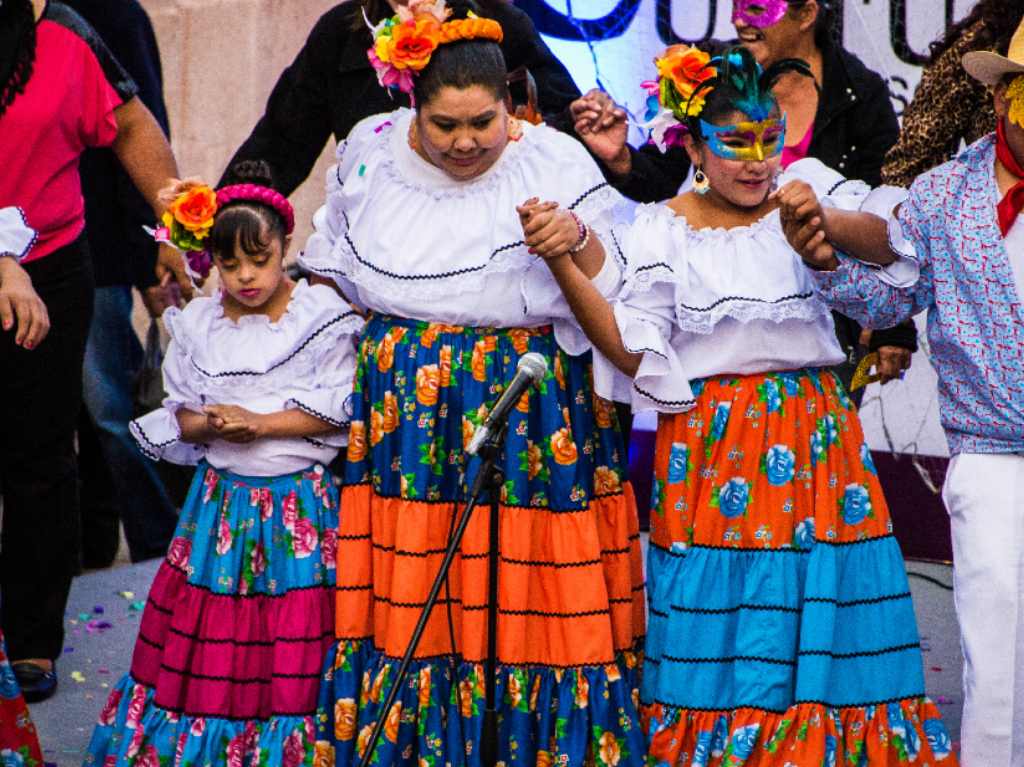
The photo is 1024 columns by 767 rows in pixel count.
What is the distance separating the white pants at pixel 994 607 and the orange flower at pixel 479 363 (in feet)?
3.91

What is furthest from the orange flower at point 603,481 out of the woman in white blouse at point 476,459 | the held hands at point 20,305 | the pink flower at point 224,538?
the held hands at point 20,305

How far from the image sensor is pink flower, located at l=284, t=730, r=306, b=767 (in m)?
4.45

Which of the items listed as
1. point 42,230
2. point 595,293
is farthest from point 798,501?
point 42,230

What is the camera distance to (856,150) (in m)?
5.23

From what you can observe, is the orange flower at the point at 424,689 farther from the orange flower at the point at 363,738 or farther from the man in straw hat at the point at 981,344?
the man in straw hat at the point at 981,344

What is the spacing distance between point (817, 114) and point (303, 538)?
2.01 m

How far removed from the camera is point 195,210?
4609 millimetres

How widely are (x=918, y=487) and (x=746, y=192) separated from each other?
3.24 m

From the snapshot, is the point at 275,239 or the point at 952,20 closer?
the point at 275,239

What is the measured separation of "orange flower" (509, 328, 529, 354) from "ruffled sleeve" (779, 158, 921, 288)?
787 millimetres

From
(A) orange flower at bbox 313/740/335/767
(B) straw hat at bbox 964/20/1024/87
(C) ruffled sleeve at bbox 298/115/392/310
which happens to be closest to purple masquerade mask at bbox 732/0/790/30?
(C) ruffled sleeve at bbox 298/115/392/310

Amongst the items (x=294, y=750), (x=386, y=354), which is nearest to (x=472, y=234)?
(x=386, y=354)

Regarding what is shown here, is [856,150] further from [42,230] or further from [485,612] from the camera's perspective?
[42,230]

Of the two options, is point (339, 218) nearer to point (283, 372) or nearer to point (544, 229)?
point (283, 372)
